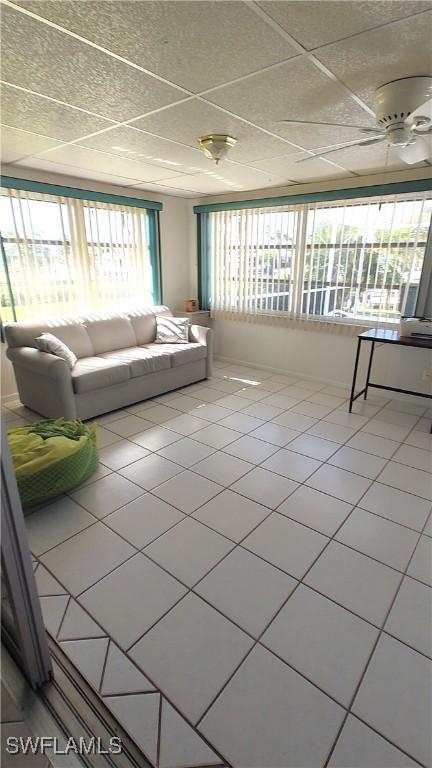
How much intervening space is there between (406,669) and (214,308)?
4.63 m

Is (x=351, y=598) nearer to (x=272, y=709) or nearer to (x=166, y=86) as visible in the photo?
A: (x=272, y=709)

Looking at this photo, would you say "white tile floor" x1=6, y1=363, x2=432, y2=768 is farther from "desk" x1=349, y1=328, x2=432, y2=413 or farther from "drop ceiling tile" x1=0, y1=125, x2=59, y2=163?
"drop ceiling tile" x1=0, y1=125, x2=59, y2=163

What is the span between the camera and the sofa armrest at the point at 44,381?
9.92 ft

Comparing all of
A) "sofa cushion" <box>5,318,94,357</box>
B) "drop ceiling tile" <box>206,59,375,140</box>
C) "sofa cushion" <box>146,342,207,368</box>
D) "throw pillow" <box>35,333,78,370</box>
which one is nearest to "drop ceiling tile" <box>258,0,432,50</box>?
"drop ceiling tile" <box>206,59,375,140</box>

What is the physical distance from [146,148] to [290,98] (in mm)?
1297

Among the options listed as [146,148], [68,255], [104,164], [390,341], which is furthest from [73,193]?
[390,341]

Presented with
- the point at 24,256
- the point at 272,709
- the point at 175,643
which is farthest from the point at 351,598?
the point at 24,256

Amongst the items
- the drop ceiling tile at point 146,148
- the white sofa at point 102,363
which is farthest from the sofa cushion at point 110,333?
the drop ceiling tile at point 146,148

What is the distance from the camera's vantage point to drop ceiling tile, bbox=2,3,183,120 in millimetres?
1390

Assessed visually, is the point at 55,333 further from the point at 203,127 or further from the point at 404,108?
the point at 404,108

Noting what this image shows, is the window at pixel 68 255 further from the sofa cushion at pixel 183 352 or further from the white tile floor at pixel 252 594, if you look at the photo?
the white tile floor at pixel 252 594

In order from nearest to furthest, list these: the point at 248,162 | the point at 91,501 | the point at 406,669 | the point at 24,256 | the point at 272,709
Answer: the point at 272,709
the point at 406,669
the point at 91,501
the point at 248,162
the point at 24,256

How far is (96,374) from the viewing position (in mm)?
3227

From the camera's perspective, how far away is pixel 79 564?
1.79 m
